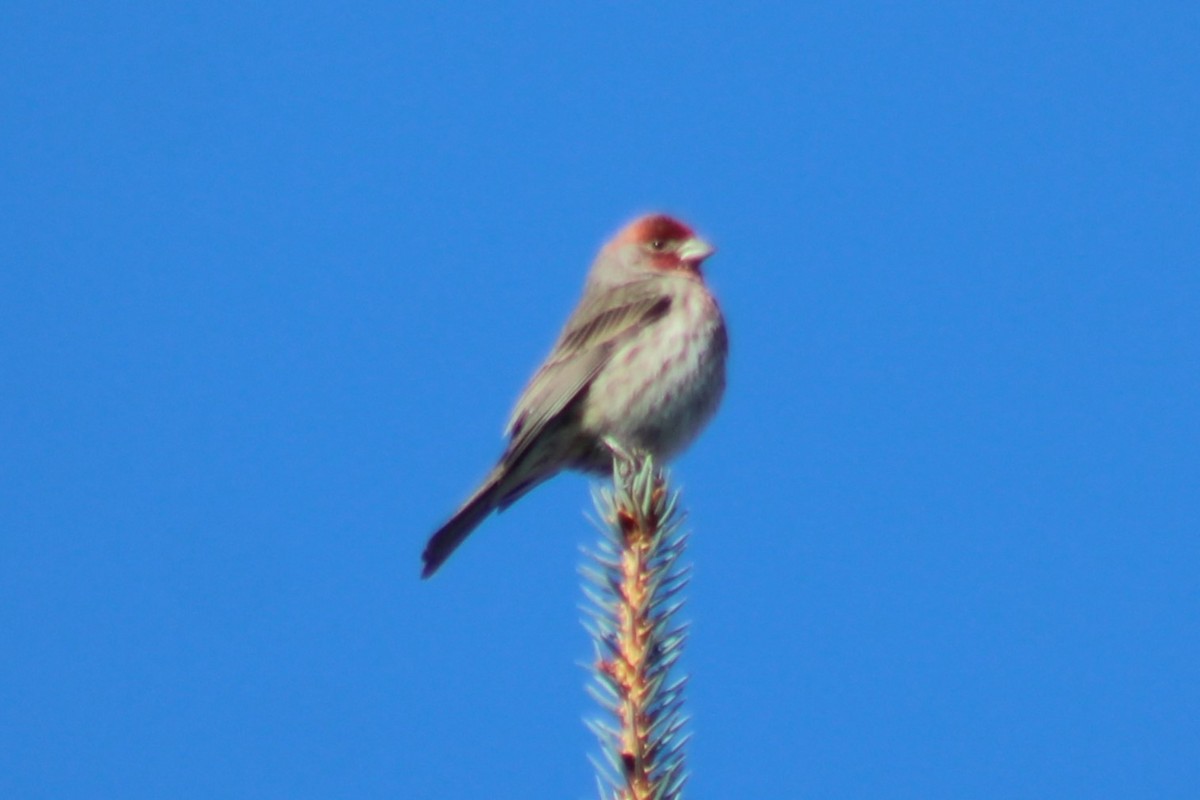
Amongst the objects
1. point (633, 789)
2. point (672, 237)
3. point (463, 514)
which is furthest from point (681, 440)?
point (633, 789)

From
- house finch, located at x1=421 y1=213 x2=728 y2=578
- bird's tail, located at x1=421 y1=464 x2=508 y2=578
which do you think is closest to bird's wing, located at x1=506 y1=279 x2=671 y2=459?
house finch, located at x1=421 y1=213 x2=728 y2=578

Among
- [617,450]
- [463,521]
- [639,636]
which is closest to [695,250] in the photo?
[617,450]

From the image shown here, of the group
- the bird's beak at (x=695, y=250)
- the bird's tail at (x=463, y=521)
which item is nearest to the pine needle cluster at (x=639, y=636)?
the bird's tail at (x=463, y=521)

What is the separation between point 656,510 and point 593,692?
0.93 m

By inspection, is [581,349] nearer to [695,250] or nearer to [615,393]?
[615,393]

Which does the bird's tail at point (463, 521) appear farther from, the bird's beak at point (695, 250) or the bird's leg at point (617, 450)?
the bird's beak at point (695, 250)

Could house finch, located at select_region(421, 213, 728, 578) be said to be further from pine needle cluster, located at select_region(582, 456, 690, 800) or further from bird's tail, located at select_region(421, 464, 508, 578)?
pine needle cluster, located at select_region(582, 456, 690, 800)

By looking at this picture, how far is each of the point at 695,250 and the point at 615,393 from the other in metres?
1.66

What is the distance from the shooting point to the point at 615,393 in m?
8.11

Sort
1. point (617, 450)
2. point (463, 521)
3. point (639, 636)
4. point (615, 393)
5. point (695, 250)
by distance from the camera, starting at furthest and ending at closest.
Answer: point (695, 250)
point (615, 393)
point (617, 450)
point (463, 521)
point (639, 636)

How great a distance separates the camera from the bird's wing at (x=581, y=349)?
8070 millimetres

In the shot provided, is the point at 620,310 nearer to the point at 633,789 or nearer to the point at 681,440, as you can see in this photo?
the point at 681,440

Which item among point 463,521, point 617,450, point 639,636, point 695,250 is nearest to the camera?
point 639,636

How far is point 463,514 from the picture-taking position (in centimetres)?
764
